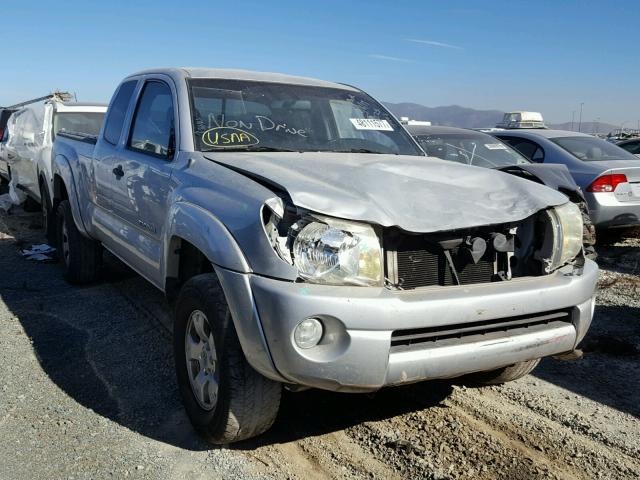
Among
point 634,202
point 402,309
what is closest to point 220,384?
point 402,309

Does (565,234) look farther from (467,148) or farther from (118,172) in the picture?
(467,148)

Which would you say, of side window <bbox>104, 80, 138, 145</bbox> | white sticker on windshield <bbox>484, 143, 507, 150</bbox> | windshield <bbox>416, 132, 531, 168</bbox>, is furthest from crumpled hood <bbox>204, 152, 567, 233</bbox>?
white sticker on windshield <bbox>484, 143, 507, 150</bbox>

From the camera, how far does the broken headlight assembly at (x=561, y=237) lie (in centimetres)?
317

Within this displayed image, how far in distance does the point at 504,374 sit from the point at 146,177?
2.53 meters

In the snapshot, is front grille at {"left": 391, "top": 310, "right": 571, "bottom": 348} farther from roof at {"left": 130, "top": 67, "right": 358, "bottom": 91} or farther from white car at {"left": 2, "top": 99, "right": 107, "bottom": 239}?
white car at {"left": 2, "top": 99, "right": 107, "bottom": 239}

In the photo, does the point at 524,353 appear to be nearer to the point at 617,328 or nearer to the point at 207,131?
the point at 207,131

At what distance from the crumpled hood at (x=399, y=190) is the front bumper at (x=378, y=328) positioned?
1.06 feet

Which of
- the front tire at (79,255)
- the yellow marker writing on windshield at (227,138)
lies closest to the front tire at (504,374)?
the yellow marker writing on windshield at (227,138)

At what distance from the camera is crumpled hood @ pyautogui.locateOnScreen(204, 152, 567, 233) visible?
9.07 feet

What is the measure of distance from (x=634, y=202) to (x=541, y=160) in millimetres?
1450

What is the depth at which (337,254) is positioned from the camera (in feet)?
8.72

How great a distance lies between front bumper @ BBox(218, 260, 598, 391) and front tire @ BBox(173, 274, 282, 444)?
190mm

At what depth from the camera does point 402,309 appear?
8.50ft

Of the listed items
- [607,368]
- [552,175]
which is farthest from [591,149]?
[607,368]
